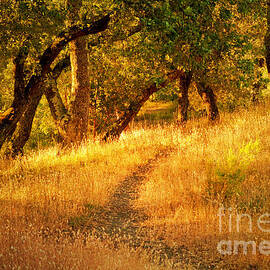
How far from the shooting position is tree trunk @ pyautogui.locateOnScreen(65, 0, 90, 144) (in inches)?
489

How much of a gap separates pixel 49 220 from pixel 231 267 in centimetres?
349

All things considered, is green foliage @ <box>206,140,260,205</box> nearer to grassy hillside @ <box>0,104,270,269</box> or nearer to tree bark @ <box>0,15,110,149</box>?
grassy hillside @ <box>0,104,270,269</box>

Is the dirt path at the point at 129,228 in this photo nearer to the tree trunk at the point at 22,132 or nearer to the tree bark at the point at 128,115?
the tree bark at the point at 128,115

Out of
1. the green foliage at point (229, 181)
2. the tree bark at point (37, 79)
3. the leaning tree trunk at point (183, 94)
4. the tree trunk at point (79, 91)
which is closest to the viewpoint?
the green foliage at point (229, 181)

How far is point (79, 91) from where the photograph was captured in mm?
12508

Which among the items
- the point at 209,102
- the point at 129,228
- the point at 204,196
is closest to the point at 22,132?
the point at 129,228

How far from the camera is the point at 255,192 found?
699cm

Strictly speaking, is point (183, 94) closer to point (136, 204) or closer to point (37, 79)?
point (37, 79)

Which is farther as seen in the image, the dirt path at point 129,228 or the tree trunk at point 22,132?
the tree trunk at point 22,132

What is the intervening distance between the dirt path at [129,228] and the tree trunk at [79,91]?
13.6ft

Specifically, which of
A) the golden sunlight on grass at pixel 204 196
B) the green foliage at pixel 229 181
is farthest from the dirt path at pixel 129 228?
the green foliage at pixel 229 181

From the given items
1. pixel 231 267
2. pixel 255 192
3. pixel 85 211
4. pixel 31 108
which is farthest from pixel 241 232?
pixel 31 108

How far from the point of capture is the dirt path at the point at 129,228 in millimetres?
5297

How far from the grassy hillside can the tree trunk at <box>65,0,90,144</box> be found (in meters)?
1.55
